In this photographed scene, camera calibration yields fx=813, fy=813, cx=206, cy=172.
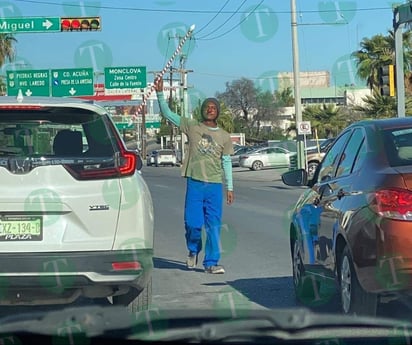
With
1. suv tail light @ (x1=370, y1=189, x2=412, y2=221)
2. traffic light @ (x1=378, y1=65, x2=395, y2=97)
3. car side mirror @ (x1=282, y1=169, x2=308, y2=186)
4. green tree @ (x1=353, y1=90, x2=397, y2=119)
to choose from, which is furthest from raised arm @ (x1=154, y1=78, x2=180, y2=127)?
green tree @ (x1=353, y1=90, x2=397, y2=119)

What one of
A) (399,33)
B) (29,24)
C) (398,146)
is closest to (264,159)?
(29,24)

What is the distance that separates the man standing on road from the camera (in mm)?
8906

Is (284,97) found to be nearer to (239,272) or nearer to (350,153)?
(239,272)

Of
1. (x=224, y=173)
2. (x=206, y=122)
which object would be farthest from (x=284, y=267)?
(x=206, y=122)

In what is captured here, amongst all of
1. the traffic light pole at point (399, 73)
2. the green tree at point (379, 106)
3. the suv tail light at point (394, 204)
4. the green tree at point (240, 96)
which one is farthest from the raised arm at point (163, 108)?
the green tree at point (240, 96)

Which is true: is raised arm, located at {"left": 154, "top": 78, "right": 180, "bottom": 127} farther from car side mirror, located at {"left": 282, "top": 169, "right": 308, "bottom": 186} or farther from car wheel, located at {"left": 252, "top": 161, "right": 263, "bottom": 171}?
car wheel, located at {"left": 252, "top": 161, "right": 263, "bottom": 171}

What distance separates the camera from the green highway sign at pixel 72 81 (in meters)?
39.5

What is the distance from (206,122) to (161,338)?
19.7ft

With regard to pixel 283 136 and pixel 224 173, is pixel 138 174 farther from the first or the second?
pixel 283 136

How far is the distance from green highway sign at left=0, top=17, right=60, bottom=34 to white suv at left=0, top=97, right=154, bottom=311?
23641mm

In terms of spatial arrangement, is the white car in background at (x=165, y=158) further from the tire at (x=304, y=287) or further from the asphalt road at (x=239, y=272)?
the tire at (x=304, y=287)

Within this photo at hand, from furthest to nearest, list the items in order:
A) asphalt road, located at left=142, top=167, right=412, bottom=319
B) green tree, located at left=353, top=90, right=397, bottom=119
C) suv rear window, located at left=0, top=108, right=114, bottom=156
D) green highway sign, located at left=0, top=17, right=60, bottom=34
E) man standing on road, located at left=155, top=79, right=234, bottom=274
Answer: green tree, located at left=353, top=90, right=397, bottom=119
green highway sign, located at left=0, top=17, right=60, bottom=34
man standing on road, located at left=155, top=79, right=234, bottom=274
asphalt road, located at left=142, top=167, right=412, bottom=319
suv rear window, located at left=0, top=108, right=114, bottom=156

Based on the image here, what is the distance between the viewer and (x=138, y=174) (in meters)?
6.20

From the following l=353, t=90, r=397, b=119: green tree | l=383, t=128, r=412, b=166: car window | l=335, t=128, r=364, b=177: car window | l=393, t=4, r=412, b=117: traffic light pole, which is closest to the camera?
l=383, t=128, r=412, b=166: car window
